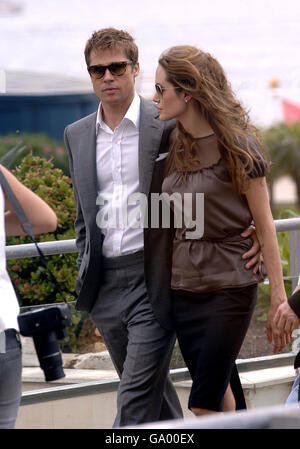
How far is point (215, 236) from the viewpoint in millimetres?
3686

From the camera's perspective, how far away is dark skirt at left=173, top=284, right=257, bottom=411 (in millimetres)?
3664

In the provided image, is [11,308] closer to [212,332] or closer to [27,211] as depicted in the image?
[27,211]

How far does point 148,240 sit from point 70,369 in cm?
128

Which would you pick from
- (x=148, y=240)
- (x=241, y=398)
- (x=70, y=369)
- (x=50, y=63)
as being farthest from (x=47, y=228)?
(x=50, y=63)

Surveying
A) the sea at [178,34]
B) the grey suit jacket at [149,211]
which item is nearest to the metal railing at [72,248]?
the grey suit jacket at [149,211]

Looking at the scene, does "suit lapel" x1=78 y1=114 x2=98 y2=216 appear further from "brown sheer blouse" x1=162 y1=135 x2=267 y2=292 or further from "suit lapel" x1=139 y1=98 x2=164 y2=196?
"brown sheer blouse" x1=162 y1=135 x2=267 y2=292

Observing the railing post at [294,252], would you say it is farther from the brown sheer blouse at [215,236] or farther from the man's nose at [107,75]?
the man's nose at [107,75]

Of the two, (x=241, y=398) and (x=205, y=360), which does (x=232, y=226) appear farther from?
(x=241, y=398)

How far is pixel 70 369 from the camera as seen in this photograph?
4.84 m

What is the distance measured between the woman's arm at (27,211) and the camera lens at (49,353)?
0.35m

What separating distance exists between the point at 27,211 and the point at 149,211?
97 cm

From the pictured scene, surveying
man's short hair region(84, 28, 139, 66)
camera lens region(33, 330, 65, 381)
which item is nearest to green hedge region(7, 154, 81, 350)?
man's short hair region(84, 28, 139, 66)

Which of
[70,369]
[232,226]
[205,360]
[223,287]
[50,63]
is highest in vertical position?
Answer: [50,63]

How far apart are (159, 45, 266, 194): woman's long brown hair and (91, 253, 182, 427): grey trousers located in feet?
1.75
